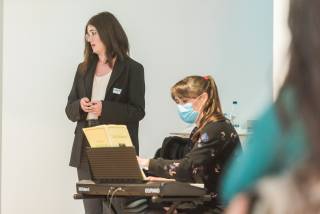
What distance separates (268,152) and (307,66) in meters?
0.09

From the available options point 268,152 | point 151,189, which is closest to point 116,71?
point 151,189

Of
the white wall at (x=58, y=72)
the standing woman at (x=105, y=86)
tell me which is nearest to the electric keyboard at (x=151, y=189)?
the standing woman at (x=105, y=86)

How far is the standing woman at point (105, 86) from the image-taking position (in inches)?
131

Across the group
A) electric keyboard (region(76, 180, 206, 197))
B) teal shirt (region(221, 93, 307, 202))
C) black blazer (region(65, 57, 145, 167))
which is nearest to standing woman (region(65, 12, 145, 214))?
black blazer (region(65, 57, 145, 167))

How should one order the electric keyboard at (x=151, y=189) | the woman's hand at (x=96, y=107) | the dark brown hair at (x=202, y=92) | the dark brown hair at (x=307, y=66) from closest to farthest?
the dark brown hair at (x=307, y=66), the electric keyboard at (x=151, y=189), the dark brown hair at (x=202, y=92), the woman's hand at (x=96, y=107)

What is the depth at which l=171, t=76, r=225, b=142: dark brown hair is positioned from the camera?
2.78m

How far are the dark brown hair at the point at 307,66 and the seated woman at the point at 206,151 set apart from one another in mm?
2080

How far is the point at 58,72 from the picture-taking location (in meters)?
4.52

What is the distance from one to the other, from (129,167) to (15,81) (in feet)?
7.06

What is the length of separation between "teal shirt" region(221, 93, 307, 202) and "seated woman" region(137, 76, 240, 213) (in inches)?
79.7

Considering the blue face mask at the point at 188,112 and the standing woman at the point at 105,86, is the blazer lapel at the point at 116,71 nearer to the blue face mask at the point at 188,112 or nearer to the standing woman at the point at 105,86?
the standing woman at the point at 105,86

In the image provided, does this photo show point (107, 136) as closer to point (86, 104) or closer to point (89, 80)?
point (86, 104)

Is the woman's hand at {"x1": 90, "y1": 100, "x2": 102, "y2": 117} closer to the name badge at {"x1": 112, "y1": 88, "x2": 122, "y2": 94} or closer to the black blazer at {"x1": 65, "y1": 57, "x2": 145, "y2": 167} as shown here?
the black blazer at {"x1": 65, "y1": 57, "x2": 145, "y2": 167}

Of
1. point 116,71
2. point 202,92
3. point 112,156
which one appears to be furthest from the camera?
point 116,71
